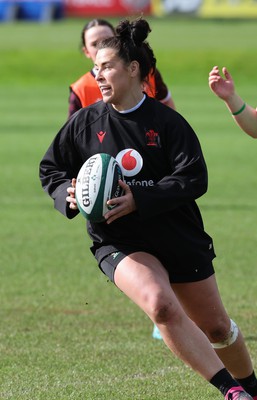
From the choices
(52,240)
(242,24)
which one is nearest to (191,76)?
(242,24)

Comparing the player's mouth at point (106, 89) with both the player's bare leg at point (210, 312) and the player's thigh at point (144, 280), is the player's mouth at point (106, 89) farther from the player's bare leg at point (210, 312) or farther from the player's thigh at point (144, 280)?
the player's bare leg at point (210, 312)

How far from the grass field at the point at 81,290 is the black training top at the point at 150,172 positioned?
98 cm

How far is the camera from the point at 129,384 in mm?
6613

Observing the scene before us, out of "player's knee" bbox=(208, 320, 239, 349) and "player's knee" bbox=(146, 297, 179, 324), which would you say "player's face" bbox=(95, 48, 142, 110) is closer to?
"player's knee" bbox=(146, 297, 179, 324)

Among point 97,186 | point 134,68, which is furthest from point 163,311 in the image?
point 134,68

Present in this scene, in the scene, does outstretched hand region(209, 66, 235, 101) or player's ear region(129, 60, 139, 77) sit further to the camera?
outstretched hand region(209, 66, 235, 101)

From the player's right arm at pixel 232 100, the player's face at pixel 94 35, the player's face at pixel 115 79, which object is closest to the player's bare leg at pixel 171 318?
the player's face at pixel 115 79

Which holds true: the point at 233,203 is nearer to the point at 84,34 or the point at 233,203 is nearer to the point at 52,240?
the point at 52,240

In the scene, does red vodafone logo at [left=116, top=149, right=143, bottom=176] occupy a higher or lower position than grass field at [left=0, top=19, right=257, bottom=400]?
higher

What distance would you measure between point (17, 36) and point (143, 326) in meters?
46.9

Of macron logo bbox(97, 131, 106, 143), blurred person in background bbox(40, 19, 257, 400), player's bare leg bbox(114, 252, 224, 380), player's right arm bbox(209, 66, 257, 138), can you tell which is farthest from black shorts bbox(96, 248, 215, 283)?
player's right arm bbox(209, 66, 257, 138)

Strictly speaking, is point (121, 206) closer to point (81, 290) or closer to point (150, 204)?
point (150, 204)

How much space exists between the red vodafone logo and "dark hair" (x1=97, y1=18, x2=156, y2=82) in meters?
0.49

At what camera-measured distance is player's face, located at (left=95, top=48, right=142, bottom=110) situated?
5941 millimetres
